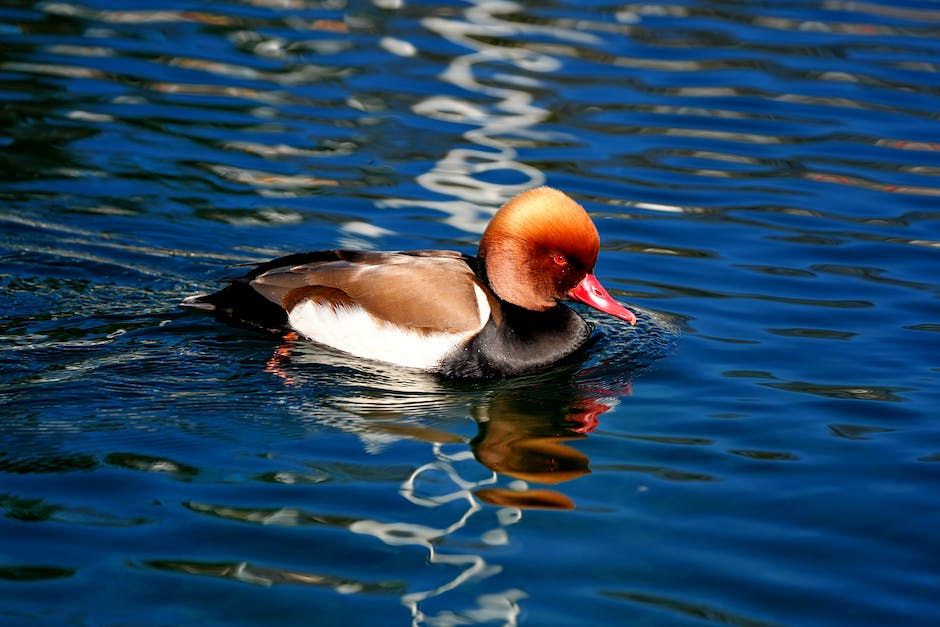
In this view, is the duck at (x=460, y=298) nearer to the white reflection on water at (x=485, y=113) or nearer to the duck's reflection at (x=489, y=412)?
the duck's reflection at (x=489, y=412)

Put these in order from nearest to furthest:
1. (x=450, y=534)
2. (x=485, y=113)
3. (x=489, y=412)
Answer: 1. (x=450, y=534)
2. (x=489, y=412)
3. (x=485, y=113)

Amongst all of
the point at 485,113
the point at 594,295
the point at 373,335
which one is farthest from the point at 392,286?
the point at 485,113

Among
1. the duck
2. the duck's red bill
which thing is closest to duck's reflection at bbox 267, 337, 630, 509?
the duck

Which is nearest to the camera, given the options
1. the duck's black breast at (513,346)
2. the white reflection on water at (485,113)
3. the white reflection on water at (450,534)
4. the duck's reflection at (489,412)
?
the white reflection on water at (450,534)

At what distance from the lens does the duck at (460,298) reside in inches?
265

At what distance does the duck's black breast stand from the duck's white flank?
59 millimetres

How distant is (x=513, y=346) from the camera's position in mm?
6762

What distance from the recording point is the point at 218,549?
4.82m

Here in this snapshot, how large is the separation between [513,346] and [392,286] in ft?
2.34

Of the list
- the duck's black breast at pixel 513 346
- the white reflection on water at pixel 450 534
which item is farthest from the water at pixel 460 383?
the duck's black breast at pixel 513 346

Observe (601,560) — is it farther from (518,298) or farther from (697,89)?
(697,89)

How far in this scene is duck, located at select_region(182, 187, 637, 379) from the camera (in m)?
6.72

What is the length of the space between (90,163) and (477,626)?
659 centimetres

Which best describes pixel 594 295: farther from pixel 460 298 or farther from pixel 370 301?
pixel 370 301
